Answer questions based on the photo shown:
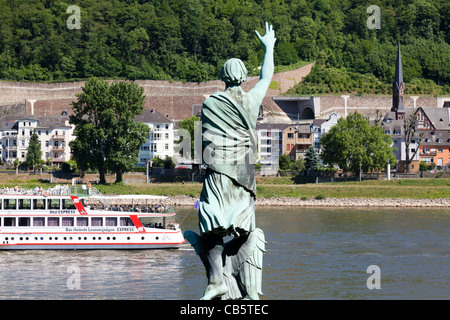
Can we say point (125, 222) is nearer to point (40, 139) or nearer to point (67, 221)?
point (67, 221)

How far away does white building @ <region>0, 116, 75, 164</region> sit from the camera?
338 ft

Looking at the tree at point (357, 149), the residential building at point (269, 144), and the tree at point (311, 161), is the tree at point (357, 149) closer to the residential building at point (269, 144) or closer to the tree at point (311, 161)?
the tree at point (311, 161)

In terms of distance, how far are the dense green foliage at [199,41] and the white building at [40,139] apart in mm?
25421

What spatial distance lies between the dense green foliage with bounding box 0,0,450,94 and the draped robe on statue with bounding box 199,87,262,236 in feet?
386

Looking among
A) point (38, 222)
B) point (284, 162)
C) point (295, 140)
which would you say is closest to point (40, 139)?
point (284, 162)

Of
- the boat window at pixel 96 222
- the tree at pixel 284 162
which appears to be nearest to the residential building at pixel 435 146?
the tree at pixel 284 162

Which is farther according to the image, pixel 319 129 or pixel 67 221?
pixel 319 129

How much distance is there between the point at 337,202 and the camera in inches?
2840

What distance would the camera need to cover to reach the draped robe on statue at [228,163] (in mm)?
9641

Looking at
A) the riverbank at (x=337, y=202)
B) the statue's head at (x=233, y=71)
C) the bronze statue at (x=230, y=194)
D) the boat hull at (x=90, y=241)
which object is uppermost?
the statue's head at (x=233, y=71)

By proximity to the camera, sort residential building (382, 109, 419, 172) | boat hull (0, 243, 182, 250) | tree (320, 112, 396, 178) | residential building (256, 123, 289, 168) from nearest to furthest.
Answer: boat hull (0, 243, 182, 250), tree (320, 112, 396, 178), residential building (382, 109, 419, 172), residential building (256, 123, 289, 168)

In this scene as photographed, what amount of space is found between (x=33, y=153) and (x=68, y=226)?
169ft

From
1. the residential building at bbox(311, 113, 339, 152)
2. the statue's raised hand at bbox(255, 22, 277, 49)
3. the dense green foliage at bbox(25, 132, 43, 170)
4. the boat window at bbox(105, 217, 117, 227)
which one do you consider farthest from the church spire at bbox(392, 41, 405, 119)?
the statue's raised hand at bbox(255, 22, 277, 49)

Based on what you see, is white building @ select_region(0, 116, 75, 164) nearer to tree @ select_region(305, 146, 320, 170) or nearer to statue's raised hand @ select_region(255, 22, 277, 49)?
tree @ select_region(305, 146, 320, 170)
